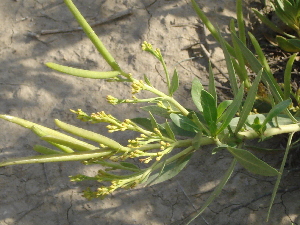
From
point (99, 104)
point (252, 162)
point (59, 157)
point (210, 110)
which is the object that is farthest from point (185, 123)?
point (99, 104)

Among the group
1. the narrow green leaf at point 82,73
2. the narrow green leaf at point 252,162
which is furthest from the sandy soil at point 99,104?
the narrow green leaf at point 82,73

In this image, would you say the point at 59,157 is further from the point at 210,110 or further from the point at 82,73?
the point at 210,110

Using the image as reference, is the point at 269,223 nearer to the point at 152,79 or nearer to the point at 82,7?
the point at 152,79

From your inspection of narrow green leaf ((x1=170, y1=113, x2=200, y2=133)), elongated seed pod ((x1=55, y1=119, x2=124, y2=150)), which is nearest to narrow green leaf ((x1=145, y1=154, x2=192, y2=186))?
narrow green leaf ((x1=170, y1=113, x2=200, y2=133))

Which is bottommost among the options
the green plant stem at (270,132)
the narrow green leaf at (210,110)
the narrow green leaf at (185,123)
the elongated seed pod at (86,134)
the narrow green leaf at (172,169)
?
the narrow green leaf at (172,169)

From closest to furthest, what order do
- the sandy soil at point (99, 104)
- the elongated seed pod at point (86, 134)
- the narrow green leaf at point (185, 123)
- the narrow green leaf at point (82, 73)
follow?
the elongated seed pod at point (86, 134) < the narrow green leaf at point (82, 73) < the narrow green leaf at point (185, 123) < the sandy soil at point (99, 104)

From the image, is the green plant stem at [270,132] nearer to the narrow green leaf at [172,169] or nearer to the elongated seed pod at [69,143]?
the narrow green leaf at [172,169]
